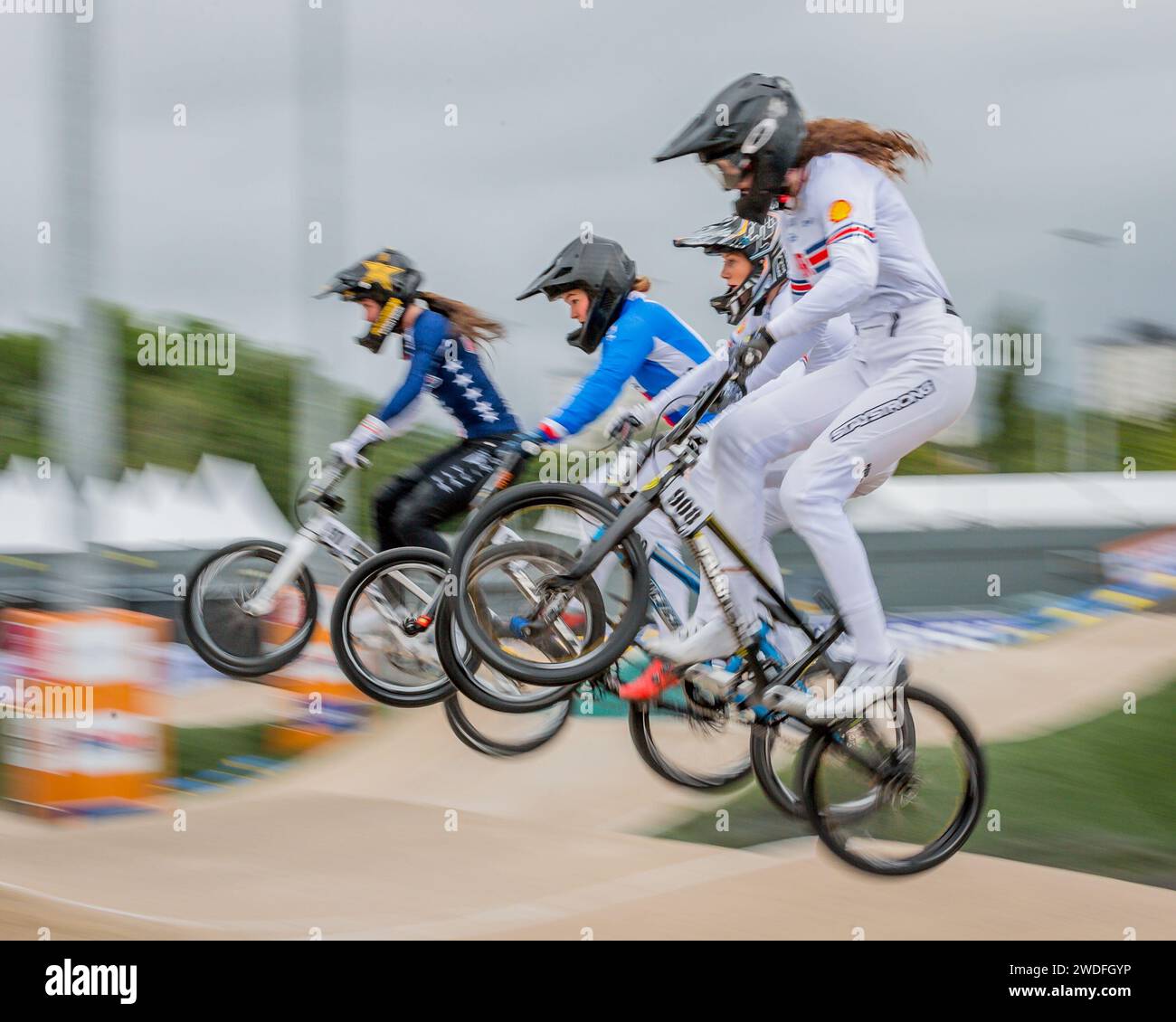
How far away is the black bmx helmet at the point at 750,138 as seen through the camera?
501cm

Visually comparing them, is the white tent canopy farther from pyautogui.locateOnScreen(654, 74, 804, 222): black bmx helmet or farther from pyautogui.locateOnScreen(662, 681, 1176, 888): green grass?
pyautogui.locateOnScreen(654, 74, 804, 222): black bmx helmet

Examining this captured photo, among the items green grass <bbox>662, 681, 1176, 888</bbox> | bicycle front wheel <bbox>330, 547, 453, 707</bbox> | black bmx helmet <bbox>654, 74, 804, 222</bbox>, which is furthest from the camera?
green grass <bbox>662, 681, 1176, 888</bbox>

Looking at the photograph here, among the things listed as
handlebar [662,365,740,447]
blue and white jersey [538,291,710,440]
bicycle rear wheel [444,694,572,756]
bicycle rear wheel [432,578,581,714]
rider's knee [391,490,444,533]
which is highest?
blue and white jersey [538,291,710,440]

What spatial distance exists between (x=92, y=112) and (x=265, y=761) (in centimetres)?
481

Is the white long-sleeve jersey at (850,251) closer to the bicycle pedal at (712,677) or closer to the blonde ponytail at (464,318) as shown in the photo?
the bicycle pedal at (712,677)

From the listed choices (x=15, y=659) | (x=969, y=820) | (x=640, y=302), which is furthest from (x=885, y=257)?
(x=15, y=659)

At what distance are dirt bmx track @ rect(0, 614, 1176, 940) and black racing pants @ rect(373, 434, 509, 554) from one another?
1526mm

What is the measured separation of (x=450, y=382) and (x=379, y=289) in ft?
1.90

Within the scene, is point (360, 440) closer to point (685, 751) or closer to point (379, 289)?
point (379, 289)

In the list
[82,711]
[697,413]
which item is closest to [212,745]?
[82,711]

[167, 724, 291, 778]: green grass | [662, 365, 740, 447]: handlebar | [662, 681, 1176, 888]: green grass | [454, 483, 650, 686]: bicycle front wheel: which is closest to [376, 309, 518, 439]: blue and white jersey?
[454, 483, 650, 686]: bicycle front wheel

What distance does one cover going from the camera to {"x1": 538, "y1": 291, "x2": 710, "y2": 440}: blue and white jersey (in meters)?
5.80

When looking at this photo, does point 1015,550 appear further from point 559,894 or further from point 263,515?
point 559,894

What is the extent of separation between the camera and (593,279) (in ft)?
19.8
